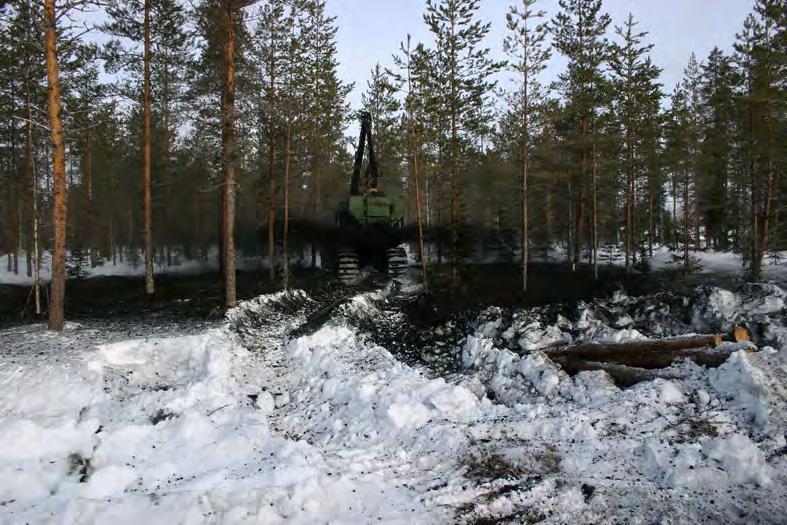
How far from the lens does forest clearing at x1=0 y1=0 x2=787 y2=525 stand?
526cm

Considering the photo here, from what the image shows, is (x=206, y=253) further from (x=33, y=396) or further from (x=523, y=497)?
(x=523, y=497)

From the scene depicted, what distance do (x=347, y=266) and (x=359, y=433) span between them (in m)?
14.3

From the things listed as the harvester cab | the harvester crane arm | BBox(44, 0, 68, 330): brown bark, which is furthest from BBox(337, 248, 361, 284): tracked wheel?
BBox(44, 0, 68, 330): brown bark

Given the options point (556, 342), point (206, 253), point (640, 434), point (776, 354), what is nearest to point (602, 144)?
point (556, 342)

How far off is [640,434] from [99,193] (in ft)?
116

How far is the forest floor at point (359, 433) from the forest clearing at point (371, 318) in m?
0.04

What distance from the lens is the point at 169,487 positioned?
5219 millimetres

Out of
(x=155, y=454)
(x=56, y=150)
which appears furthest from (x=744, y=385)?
(x=56, y=150)

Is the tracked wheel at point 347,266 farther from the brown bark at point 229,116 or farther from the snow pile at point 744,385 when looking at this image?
the snow pile at point 744,385

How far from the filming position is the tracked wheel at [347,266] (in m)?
20.6

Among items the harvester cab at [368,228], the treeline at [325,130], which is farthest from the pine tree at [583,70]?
the harvester cab at [368,228]

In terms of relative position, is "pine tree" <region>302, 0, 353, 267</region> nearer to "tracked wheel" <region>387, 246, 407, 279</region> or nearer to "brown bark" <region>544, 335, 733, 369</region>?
"tracked wheel" <region>387, 246, 407, 279</region>

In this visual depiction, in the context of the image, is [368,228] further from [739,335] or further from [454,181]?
[739,335]

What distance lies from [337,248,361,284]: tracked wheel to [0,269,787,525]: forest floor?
8.98 m
